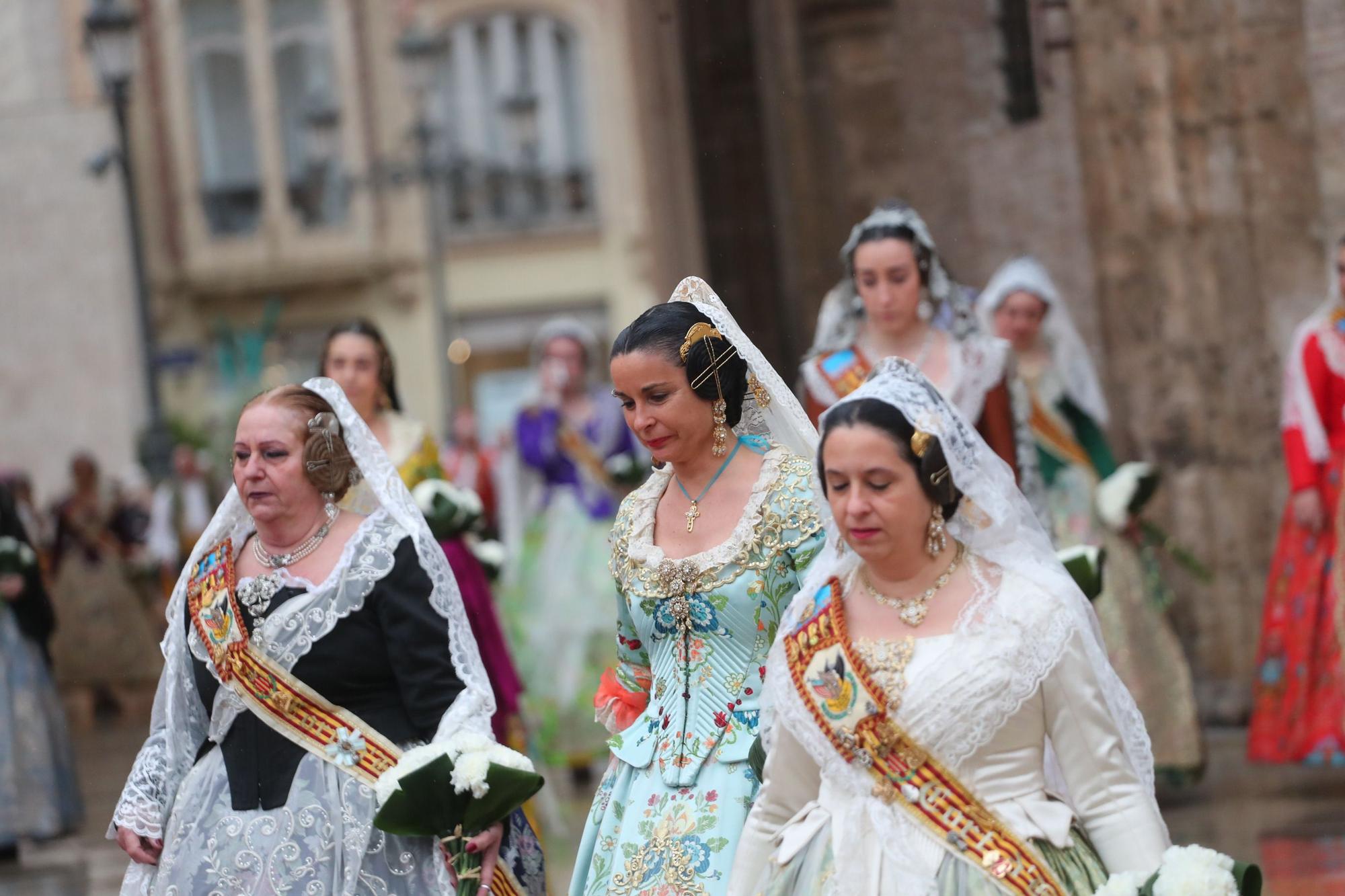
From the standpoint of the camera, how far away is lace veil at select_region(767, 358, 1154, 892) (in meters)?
3.65

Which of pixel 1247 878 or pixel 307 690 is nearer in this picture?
pixel 1247 878

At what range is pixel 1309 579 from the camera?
8242 mm

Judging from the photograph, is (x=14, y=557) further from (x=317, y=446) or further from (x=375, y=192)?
(x=375, y=192)

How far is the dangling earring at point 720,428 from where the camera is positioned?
4.53 m

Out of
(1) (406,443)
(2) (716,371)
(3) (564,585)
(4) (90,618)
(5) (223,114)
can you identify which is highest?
(5) (223,114)

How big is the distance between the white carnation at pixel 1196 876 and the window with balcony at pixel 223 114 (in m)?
33.2

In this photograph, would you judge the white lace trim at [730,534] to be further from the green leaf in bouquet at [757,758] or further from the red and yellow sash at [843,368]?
the red and yellow sash at [843,368]

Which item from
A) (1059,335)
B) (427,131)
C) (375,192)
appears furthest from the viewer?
(375,192)

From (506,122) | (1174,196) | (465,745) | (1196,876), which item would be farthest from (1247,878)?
(506,122)

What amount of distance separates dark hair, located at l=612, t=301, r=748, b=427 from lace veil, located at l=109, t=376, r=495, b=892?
66 cm

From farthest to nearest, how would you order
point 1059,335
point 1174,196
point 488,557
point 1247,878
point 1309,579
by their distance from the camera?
point 1174,196
point 1059,335
point 488,557
point 1309,579
point 1247,878

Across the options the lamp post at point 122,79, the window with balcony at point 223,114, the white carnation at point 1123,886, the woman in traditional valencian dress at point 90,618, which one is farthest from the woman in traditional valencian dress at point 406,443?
the window with balcony at point 223,114

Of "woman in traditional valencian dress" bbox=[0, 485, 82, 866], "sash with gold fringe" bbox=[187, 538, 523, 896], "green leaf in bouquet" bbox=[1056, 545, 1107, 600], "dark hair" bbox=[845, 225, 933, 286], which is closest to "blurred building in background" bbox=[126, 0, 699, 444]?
"woman in traditional valencian dress" bbox=[0, 485, 82, 866]

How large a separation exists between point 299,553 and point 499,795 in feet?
2.48
